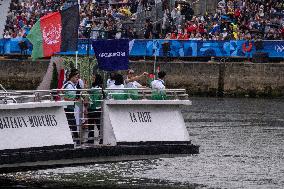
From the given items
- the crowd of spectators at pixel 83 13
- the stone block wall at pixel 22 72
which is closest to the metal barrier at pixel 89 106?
the crowd of spectators at pixel 83 13

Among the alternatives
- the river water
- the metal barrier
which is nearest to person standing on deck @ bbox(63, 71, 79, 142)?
the metal barrier

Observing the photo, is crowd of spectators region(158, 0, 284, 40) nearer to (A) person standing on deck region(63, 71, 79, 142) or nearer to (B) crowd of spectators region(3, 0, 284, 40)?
(B) crowd of spectators region(3, 0, 284, 40)

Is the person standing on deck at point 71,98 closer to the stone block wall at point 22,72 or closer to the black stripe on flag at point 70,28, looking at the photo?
the black stripe on flag at point 70,28

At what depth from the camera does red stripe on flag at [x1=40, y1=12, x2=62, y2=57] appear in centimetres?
2550

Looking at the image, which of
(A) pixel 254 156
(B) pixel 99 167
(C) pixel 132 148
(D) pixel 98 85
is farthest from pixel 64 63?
(A) pixel 254 156

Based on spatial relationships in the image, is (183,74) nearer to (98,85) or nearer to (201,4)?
(201,4)

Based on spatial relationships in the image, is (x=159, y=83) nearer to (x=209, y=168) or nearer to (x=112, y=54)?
(x=112, y=54)

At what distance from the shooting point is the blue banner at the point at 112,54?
25.3 m

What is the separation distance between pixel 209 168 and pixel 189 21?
32.0 m

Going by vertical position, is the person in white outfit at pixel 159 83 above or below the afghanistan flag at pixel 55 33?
below

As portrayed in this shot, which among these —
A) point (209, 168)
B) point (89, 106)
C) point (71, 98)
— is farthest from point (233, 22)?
point (71, 98)

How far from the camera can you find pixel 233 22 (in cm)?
6038

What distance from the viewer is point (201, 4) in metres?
64.2

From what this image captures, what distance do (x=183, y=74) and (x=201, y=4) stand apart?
625 cm
